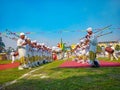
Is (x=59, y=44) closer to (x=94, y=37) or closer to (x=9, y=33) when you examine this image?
(x=9, y=33)

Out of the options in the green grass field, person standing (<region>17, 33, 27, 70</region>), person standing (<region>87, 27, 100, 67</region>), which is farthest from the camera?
person standing (<region>17, 33, 27, 70</region>)

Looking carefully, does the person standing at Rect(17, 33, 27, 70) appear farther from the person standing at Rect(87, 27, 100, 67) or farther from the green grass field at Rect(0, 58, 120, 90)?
the green grass field at Rect(0, 58, 120, 90)

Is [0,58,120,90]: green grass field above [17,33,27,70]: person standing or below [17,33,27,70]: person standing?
below

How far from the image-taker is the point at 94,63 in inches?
539

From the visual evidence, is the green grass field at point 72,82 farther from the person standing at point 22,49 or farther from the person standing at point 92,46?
the person standing at point 22,49

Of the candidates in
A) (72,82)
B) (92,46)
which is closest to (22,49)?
(92,46)

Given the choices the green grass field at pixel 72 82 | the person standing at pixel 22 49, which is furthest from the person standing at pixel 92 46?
the person standing at pixel 22 49

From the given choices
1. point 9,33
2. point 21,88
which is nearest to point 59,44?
point 9,33

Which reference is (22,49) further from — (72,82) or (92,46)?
(72,82)

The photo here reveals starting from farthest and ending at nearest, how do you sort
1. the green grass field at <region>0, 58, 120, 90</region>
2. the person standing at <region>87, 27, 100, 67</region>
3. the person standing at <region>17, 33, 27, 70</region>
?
the person standing at <region>17, 33, 27, 70</region> → the person standing at <region>87, 27, 100, 67</region> → the green grass field at <region>0, 58, 120, 90</region>

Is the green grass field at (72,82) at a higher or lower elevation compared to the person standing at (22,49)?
lower

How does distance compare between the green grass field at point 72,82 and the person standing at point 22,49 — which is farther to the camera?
the person standing at point 22,49

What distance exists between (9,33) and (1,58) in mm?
39045

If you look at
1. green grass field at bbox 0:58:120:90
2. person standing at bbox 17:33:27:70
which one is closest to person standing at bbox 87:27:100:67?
green grass field at bbox 0:58:120:90
